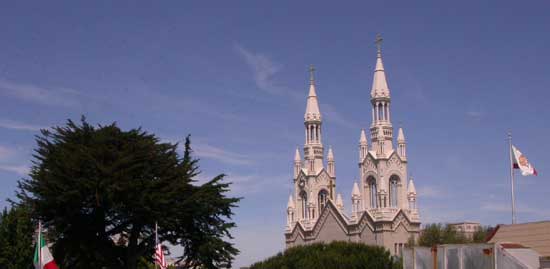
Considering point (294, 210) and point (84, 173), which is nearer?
point (84, 173)

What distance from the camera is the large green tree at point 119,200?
46188 millimetres

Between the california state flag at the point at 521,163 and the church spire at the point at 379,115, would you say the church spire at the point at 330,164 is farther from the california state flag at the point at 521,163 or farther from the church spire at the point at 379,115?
the california state flag at the point at 521,163

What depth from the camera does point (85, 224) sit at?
4769 centimetres

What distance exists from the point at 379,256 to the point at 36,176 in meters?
36.8

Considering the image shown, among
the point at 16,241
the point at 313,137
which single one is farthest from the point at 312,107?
the point at 16,241

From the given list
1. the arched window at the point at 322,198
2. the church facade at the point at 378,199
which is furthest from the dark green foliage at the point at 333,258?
the arched window at the point at 322,198

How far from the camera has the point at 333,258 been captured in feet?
238

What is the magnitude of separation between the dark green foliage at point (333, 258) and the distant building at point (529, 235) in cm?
4475

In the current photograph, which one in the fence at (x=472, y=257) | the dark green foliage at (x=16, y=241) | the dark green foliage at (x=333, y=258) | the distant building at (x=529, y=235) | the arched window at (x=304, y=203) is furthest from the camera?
the arched window at (x=304, y=203)

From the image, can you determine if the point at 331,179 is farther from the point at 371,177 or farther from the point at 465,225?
the point at 465,225

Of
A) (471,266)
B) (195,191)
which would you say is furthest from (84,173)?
(471,266)

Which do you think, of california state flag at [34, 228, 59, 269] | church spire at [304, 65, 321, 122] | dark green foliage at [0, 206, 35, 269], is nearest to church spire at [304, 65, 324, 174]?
church spire at [304, 65, 321, 122]

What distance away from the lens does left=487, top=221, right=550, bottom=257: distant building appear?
25.7 meters

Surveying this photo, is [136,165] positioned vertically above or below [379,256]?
above
